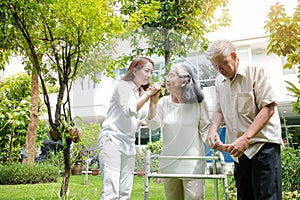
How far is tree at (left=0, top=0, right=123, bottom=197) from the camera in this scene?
2.56m

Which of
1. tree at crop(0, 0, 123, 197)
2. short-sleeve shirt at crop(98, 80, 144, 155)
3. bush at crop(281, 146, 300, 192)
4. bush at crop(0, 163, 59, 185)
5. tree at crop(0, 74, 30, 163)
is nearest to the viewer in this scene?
short-sleeve shirt at crop(98, 80, 144, 155)

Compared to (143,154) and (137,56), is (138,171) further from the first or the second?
(137,56)

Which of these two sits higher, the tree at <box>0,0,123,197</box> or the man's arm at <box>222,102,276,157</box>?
the tree at <box>0,0,123,197</box>

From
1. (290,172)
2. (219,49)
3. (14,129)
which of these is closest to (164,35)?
(219,49)

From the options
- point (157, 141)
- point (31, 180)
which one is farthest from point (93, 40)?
point (31, 180)

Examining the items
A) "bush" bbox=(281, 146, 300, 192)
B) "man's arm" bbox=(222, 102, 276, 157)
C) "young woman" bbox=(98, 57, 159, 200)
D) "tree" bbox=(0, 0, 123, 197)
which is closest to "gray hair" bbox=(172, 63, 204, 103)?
"young woman" bbox=(98, 57, 159, 200)

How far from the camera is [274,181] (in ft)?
3.94

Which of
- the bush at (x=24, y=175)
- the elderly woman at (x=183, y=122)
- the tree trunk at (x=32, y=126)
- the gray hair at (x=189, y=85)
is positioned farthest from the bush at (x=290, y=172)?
the tree trunk at (x=32, y=126)

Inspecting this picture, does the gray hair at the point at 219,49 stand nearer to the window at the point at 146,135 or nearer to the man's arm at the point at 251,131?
the man's arm at the point at 251,131

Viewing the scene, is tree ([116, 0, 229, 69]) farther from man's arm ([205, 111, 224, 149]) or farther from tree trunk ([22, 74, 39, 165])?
tree trunk ([22, 74, 39, 165])

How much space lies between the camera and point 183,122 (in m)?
1.20

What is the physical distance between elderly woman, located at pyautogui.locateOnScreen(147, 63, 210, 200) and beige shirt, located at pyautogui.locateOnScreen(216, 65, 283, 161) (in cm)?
12

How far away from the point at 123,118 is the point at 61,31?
6.05 feet

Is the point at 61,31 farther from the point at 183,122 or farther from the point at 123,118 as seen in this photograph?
the point at 183,122
